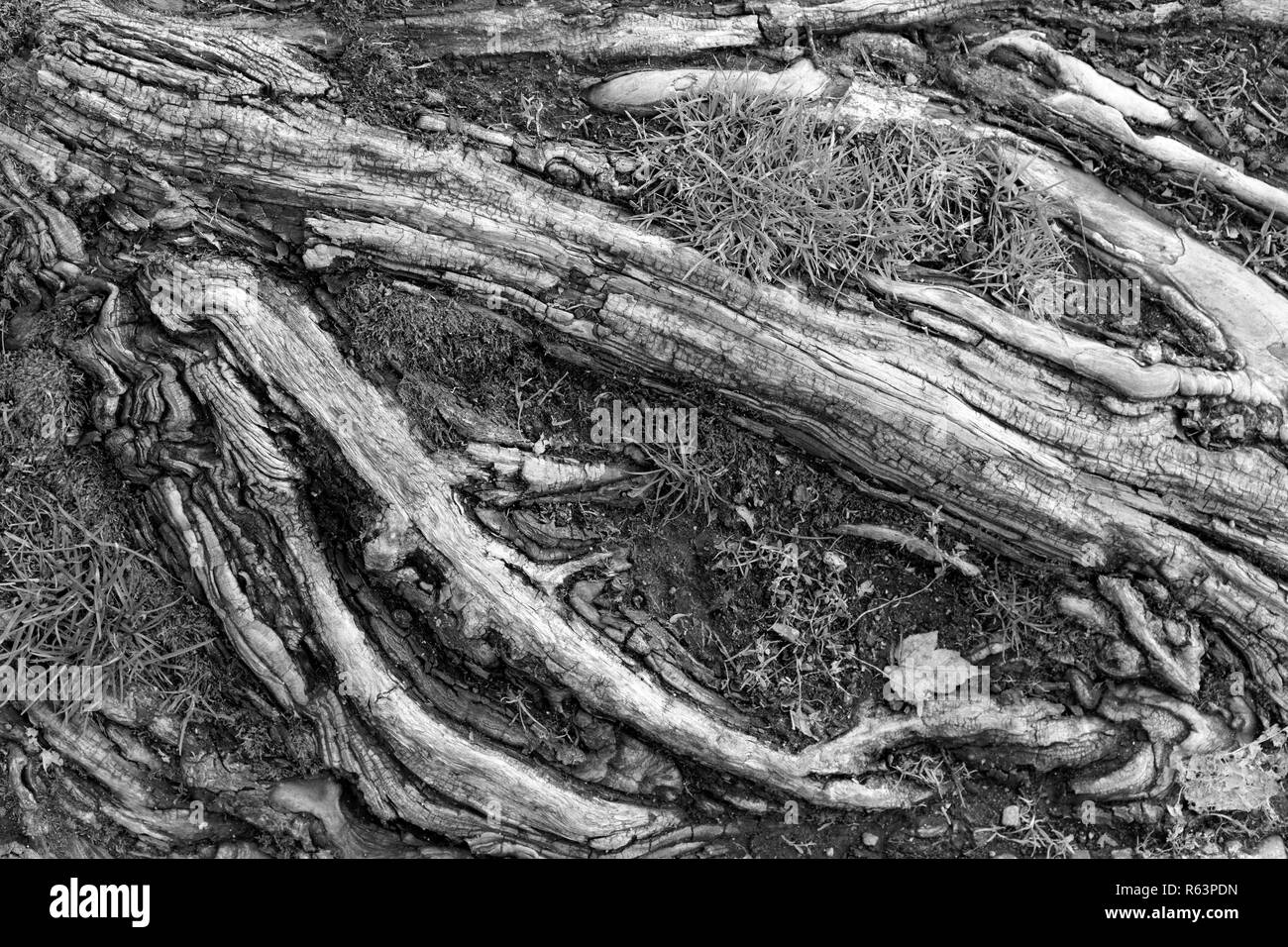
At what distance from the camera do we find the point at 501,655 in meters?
4.84

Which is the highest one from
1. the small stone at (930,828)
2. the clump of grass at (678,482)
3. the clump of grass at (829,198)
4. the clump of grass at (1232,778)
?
the clump of grass at (829,198)

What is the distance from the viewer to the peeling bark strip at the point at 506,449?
4.82m

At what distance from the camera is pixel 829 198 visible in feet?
16.9

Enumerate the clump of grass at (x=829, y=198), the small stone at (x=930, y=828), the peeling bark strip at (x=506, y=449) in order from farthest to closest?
the clump of grass at (x=829, y=198), the small stone at (x=930, y=828), the peeling bark strip at (x=506, y=449)

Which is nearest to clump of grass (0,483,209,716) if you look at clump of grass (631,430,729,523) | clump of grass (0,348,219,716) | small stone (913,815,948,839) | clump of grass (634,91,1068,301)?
clump of grass (0,348,219,716)

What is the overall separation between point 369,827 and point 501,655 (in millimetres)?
1317

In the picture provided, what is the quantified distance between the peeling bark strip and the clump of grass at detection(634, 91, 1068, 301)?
256 mm

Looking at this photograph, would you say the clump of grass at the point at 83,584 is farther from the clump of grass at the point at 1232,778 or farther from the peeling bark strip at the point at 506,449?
the clump of grass at the point at 1232,778

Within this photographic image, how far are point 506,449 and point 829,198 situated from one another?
2626 millimetres

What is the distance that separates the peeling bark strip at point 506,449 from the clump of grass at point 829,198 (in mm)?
256

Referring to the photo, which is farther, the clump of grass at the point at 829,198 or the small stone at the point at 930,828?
the clump of grass at the point at 829,198

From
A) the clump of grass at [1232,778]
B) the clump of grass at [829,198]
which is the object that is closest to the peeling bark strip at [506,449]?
the clump of grass at [1232,778]

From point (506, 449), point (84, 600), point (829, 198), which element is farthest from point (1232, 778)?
point (84, 600)

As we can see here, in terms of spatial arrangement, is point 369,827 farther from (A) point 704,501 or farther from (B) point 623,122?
(B) point 623,122
